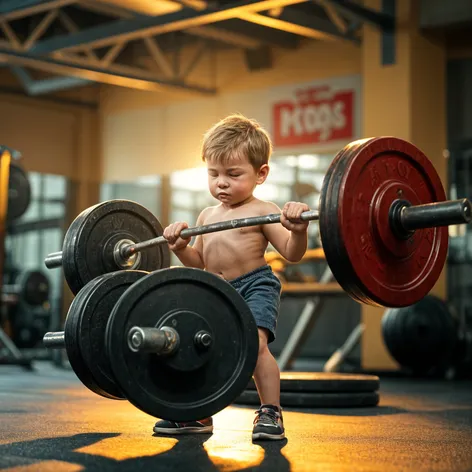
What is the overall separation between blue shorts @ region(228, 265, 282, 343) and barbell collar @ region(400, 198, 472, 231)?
0.44 metres

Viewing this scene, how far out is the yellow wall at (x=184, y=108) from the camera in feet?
24.4

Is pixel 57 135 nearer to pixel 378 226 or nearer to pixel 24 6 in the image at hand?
pixel 24 6

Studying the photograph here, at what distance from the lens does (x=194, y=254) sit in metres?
2.49

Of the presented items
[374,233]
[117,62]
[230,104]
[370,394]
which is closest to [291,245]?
[374,233]

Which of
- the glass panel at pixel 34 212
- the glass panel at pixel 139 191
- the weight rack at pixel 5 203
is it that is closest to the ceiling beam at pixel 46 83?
the glass panel at pixel 139 191

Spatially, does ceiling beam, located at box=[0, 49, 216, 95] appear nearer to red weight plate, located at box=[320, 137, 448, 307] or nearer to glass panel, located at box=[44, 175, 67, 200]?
glass panel, located at box=[44, 175, 67, 200]

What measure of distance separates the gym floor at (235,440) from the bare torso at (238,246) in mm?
435

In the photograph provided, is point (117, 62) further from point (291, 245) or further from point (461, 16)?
point (291, 245)

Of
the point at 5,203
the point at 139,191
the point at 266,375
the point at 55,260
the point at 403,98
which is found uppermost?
the point at 403,98

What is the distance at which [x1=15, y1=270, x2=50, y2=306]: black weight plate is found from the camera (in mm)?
7513

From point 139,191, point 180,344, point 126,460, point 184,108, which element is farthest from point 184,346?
point 139,191

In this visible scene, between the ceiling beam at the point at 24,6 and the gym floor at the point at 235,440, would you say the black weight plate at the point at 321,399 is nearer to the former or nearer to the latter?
the gym floor at the point at 235,440

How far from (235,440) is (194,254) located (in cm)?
54

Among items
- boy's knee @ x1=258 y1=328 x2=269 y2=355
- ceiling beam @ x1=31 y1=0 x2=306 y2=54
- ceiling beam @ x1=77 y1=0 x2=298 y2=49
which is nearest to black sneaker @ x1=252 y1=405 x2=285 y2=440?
boy's knee @ x1=258 y1=328 x2=269 y2=355
